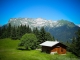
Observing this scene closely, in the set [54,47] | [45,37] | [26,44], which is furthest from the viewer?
[45,37]

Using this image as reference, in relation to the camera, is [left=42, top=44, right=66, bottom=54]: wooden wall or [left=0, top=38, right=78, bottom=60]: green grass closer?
[left=0, top=38, right=78, bottom=60]: green grass

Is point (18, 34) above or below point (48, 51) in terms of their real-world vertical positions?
above

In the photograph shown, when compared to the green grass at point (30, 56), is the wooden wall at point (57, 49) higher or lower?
higher

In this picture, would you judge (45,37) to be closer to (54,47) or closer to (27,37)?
(27,37)

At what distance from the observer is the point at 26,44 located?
204 feet

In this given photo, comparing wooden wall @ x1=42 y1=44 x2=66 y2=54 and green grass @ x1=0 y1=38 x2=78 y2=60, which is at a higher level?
wooden wall @ x1=42 y1=44 x2=66 y2=54

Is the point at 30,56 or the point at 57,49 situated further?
the point at 57,49

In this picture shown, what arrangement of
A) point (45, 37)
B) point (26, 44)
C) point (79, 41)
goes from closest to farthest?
point (79, 41) → point (26, 44) → point (45, 37)

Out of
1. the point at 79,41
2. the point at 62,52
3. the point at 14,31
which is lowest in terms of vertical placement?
the point at 62,52

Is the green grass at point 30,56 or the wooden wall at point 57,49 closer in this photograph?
the green grass at point 30,56

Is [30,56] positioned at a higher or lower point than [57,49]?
lower

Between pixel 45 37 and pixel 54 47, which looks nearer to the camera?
pixel 54 47

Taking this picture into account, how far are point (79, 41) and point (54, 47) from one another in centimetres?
1156

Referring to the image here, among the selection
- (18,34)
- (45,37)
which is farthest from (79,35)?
(18,34)
